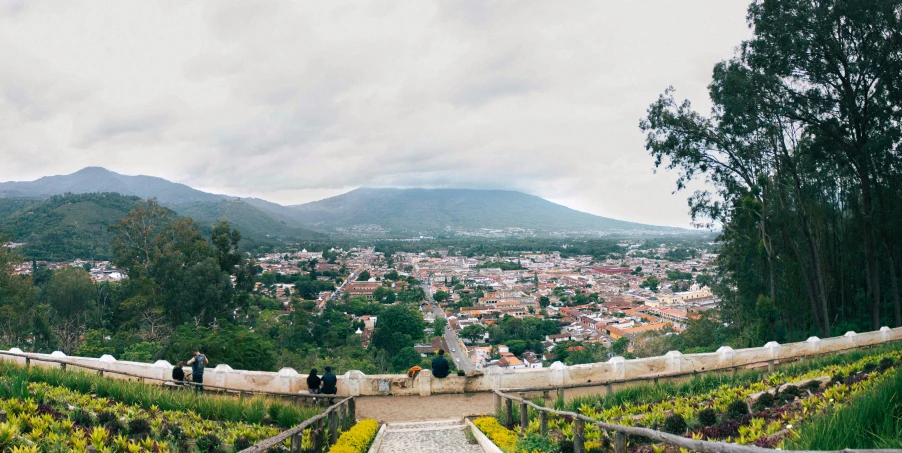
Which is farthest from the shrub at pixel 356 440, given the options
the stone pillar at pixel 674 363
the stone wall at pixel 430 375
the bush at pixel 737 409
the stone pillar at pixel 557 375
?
the stone pillar at pixel 674 363

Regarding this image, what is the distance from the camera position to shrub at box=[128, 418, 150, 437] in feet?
15.7

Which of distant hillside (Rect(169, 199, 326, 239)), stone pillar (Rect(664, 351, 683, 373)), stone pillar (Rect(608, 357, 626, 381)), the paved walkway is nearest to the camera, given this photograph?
the paved walkway

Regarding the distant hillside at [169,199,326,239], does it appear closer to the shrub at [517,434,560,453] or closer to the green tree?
the green tree

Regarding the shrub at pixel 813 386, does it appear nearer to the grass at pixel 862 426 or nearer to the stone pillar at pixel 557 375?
the grass at pixel 862 426

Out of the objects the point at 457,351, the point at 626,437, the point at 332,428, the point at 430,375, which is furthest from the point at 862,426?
the point at 457,351

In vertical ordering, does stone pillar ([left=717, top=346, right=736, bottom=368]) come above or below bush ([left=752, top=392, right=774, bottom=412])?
below

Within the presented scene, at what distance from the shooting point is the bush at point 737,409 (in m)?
5.41

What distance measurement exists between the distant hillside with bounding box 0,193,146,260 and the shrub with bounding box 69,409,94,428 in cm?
6064

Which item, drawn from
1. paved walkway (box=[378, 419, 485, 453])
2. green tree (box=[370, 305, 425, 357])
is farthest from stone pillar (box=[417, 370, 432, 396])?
green tree (box=[370, 305, 425, 357])

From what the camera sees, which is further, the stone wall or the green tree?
the green tree

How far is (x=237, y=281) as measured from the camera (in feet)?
86.5

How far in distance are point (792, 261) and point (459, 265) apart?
268ft

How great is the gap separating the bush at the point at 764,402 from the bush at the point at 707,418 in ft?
2.49

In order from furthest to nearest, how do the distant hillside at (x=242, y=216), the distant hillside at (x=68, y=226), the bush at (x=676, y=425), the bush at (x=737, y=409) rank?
the distant hillside at (x=242, y=216) → the distant hillside at (x=68, y=226) → the bush at (x=737, y=409) → the bush at (x=676, y=425)
